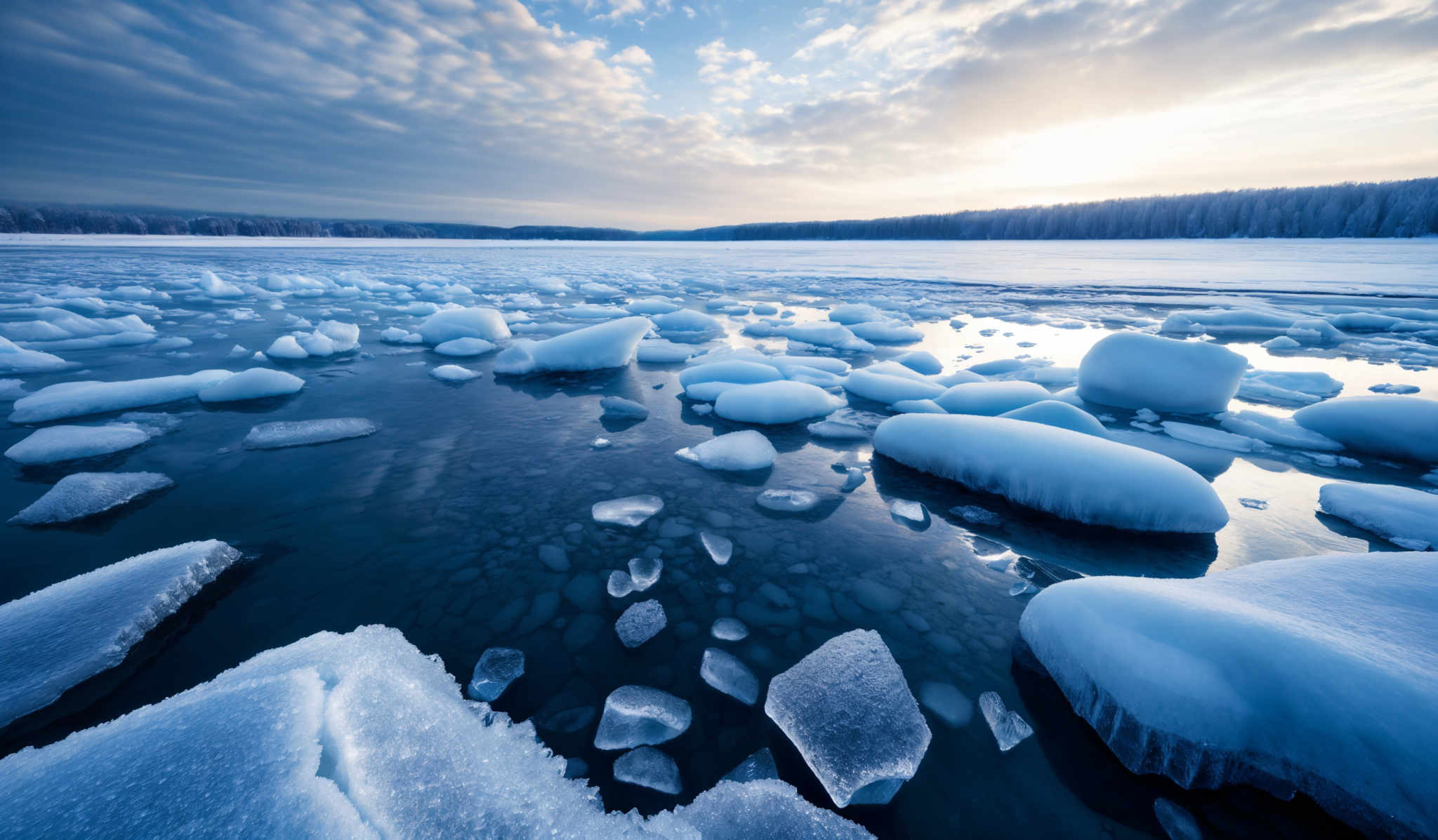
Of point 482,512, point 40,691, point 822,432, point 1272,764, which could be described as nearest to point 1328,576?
point 1272,764

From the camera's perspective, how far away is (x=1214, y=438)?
3123 mm

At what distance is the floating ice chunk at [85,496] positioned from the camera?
6.42ft

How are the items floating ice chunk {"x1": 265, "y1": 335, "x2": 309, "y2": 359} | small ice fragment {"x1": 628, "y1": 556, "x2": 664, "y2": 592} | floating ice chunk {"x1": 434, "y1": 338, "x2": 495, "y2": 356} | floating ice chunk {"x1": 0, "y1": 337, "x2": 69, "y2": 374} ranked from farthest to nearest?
floating ice chunk {"x1": 434, "y1": 338, "x2": 495, "y2": 356}, floating ice chunk {"x1": 265, "y1": 335, "x2": 309, "y2": 359}, floating ice chunk {"x1": 0, "y1": 337, "x2": 69, "y2": 374}, small ice fragment {"x1": 628, "y1": 556, "x2": 664, "y2": 592}

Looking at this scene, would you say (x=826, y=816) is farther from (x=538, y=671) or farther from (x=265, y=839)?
(x=265, y=839)

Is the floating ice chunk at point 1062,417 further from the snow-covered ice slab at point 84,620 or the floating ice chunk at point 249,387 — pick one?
the floating ice chunk at point 249,387

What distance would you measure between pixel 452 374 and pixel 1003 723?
4.29 meters

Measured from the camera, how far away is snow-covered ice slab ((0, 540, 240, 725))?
3.92 feet

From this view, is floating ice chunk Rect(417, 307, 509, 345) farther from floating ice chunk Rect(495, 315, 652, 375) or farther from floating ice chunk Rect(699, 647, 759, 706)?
floating ice chunk Rect(699, 647, 759, 706)

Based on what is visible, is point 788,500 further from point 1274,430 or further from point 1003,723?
point 1274,430

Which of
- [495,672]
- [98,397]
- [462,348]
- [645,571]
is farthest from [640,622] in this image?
[462,348]

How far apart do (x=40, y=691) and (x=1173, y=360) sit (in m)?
5.33

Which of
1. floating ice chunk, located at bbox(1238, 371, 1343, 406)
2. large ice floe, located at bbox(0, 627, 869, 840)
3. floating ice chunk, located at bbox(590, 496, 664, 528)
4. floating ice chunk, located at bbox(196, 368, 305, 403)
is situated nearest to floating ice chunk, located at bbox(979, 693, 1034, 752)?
large ice floe, located at bbox(0, 627, 869, 840)

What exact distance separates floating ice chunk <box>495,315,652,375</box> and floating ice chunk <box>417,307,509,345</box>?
1.28 metres

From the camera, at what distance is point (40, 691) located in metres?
1.18
